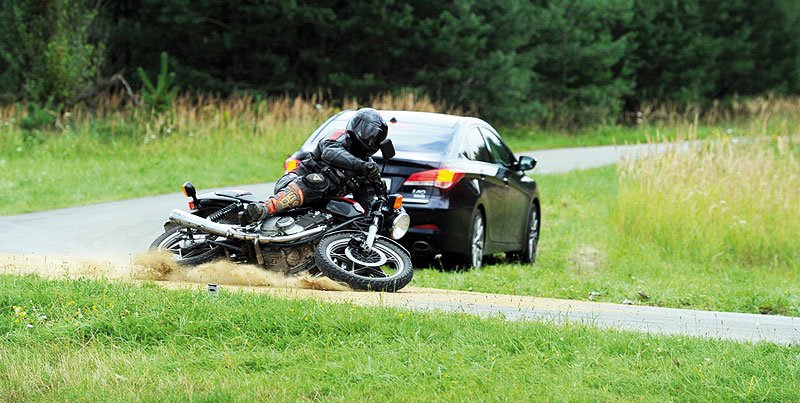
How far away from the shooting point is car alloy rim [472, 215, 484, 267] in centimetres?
1316

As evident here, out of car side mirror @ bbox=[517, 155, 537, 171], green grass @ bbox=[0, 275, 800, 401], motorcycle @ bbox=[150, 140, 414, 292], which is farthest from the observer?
car side mirror @ bbox=[517, 155, 537, 171]

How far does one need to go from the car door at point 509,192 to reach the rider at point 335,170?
3.56m

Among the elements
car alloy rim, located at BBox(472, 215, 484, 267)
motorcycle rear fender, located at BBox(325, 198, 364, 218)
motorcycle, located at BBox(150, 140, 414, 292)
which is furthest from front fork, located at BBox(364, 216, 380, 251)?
car alloy rim, located at BBox(472, 215, 484, 267)

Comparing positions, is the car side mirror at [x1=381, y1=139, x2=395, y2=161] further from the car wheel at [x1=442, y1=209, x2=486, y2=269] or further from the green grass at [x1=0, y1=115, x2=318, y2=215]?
the green grass at [x1=0, y1=115, x2=318, y2=215]

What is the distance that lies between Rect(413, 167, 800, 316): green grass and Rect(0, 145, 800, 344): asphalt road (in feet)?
3.59

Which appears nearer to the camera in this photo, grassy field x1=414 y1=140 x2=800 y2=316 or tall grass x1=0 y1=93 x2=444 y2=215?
grassy field x1=414 y1=140 x2=800 y2=316

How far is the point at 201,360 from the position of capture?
23.6 ft

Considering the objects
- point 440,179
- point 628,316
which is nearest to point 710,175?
point 440,179

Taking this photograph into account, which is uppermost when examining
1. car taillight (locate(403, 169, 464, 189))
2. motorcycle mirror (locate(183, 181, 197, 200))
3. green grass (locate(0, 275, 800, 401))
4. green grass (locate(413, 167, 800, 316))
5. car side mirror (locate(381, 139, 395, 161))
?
car side mirror (locate(381, 139, 395, 161))

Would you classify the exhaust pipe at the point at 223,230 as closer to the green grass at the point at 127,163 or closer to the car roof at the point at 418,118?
the car roof at the point at 418,118

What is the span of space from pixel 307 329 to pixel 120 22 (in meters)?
35.9

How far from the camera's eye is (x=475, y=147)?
1372 cm

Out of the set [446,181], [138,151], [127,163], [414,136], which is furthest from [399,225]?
[138,151]

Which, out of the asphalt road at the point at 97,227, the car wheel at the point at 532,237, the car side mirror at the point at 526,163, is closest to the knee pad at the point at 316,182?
the asphalt road at the point at 97,227
